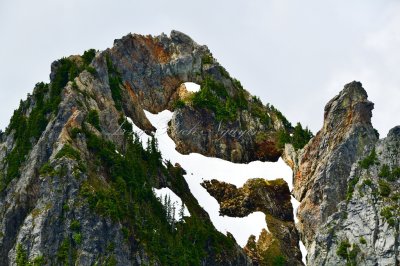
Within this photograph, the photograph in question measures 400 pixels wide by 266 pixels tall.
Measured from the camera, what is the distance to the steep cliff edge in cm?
13288

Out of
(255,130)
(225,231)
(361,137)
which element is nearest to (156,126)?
(255,130)

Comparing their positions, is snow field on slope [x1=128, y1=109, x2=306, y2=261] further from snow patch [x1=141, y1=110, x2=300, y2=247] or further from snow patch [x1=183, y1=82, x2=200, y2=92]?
snow patch [x1=183, y1=82, x2=200, y2=92]

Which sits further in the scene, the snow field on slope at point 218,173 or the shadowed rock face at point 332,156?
the snow field on slope at point 218,173

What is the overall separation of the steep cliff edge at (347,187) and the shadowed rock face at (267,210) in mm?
3187

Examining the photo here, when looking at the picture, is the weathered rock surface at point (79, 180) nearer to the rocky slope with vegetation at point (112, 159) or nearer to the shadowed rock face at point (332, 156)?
the rocky slope with vegetation at point (112, 159)

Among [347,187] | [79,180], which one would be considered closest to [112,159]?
[79,180]

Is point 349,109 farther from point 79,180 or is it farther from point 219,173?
point 79,180

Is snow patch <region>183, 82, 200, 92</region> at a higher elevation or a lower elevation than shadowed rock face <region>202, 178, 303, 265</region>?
higher

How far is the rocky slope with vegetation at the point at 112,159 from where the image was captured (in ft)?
436

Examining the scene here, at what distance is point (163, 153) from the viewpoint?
586 feet

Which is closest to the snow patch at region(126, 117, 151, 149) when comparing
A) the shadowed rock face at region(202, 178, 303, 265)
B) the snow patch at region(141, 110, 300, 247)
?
the snow patch at region(141, 110, 300, 247)

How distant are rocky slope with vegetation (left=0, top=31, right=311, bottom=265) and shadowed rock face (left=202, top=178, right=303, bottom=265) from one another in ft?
7.17

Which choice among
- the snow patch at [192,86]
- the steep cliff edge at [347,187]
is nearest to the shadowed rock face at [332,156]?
the steep cliff edge at [347,187]

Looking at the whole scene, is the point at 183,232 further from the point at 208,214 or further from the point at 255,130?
the point at 255,130
